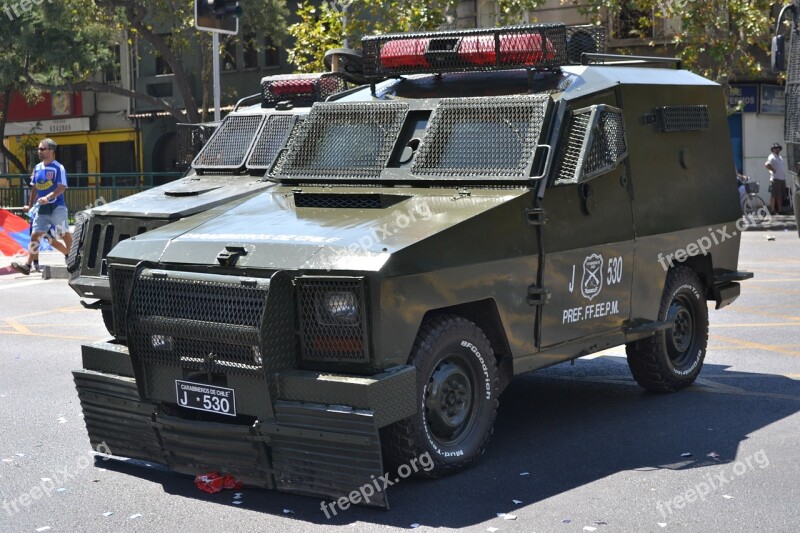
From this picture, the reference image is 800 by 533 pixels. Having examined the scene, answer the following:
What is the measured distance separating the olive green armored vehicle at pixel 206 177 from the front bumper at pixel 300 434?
324 cm

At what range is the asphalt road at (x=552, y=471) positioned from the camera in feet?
20.0

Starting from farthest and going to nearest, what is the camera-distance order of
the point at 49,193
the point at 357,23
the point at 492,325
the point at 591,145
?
the point at 357,23
the point at 49,193
the point at 591,145
the point at 492,325

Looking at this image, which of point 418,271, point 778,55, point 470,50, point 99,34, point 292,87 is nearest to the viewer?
point 418,271

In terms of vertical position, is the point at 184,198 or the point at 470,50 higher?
the point at 470,50

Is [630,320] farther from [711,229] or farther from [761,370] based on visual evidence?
[761,370]

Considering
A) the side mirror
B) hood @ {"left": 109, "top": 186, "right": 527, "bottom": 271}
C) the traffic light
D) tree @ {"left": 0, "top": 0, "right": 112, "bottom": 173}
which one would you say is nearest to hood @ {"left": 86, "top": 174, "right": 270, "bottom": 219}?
hood @ {"left": 109, "top": 186, "right": 527, "bottom": 271}

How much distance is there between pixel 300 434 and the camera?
616cm

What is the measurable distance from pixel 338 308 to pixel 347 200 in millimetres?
1410

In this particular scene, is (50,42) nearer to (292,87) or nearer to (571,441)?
(292,87)

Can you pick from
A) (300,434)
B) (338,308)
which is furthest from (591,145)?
(300,434)

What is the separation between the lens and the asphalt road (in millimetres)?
6102

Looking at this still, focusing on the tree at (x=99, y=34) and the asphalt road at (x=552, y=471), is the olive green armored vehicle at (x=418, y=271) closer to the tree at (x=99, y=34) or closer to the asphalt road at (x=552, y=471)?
the asphalt road at (x=552, y=471)

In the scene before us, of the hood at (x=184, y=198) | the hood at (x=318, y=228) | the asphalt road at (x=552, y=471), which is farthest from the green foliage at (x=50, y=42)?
the hood at (x=318, y=228)

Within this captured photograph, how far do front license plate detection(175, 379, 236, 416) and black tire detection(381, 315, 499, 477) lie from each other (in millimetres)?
829
